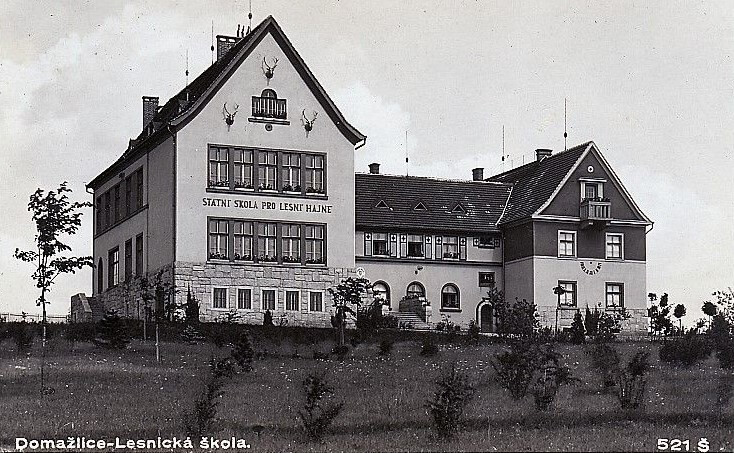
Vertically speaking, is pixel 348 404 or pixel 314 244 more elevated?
pixel 314 244

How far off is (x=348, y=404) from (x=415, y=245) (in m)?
36.2

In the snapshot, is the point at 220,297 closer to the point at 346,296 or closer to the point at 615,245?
the point at 346,296

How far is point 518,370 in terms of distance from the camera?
37.9 metres

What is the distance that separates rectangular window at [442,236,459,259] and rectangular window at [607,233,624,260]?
26.6 feet

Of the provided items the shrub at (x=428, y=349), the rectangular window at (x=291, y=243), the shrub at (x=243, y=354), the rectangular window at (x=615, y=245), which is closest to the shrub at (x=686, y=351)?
the shrub at (x=428, y=349)

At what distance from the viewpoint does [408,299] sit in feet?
232

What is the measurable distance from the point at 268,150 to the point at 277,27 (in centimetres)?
571

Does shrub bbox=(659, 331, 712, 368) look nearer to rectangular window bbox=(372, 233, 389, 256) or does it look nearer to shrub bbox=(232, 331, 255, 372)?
shrub bbox=(232, 331, 255, 372)

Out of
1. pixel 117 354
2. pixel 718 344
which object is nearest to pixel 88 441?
pixel 117 354

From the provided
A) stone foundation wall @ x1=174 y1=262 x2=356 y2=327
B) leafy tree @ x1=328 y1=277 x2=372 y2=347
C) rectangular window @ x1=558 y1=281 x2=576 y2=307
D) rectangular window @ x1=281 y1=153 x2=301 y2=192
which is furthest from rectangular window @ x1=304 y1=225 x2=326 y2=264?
rectangular window @ x1=558 y1=281 x2=576 y2=307

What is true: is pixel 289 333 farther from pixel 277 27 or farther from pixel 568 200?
pixel 568 200

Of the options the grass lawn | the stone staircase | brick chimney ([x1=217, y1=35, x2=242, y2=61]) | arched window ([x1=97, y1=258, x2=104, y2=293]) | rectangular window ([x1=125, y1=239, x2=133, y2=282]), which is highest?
brick chimney ([x1=217, y1=35, x2=242, y2=61])

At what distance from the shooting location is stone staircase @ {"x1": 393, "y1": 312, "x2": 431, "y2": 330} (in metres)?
65.8

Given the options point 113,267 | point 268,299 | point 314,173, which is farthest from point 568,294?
point 113,267
